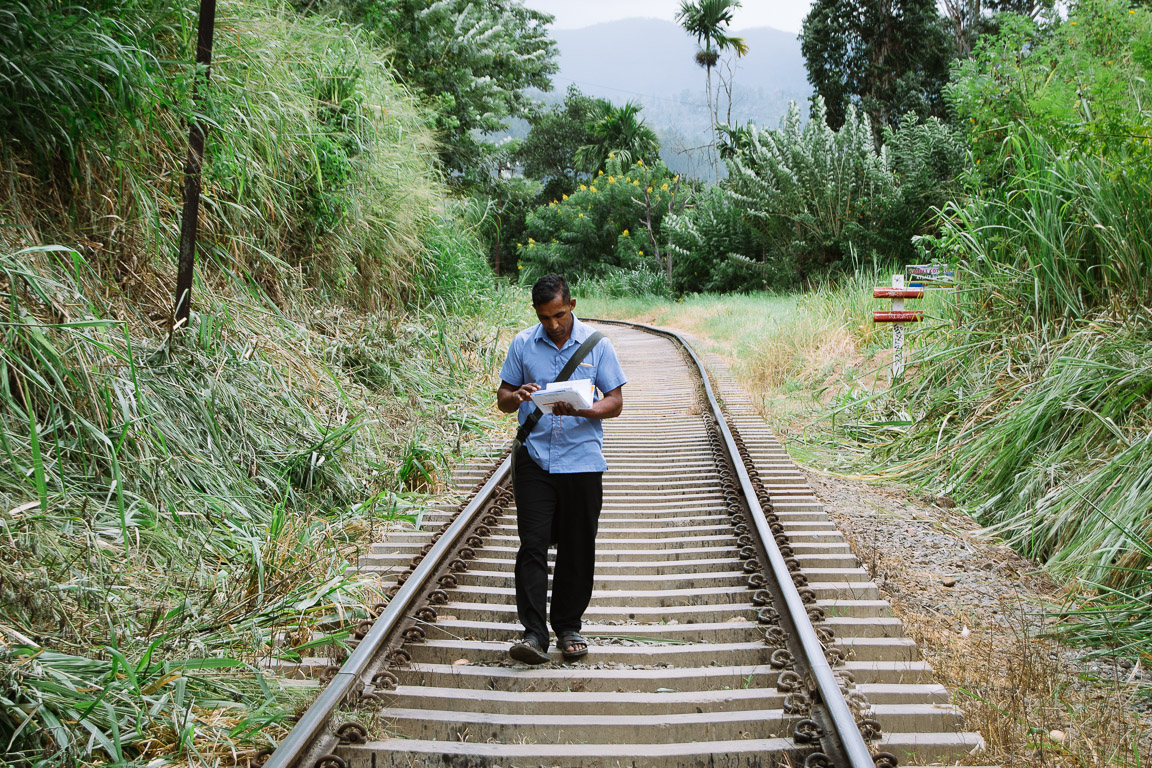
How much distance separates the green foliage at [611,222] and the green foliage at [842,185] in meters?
9.39

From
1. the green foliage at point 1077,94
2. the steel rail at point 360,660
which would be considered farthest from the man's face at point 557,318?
the green foliage at point 1077,94

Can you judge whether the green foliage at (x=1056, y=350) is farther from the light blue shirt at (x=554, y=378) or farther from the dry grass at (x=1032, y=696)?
the light blue shirt at (x=554, y=378)

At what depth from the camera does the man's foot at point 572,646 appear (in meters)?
3.58

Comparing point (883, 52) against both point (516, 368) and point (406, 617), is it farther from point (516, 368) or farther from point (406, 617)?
point (406, 617)

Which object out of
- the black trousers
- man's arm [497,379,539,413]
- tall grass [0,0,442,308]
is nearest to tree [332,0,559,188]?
tall grass [0,0,442,308]

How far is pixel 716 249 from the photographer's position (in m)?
27.0

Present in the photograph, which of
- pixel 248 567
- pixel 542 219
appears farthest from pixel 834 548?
pixel 542 219

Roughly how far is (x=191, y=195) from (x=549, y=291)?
2.99 meters

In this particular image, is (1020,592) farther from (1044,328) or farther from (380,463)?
(380,463)

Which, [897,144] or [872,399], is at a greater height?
[897,144]

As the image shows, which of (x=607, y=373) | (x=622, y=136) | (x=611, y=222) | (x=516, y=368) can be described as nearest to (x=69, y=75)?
(x=516, y=368)

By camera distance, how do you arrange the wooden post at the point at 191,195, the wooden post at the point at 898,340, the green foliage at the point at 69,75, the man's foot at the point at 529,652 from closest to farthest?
the man's foot at the point at 529,652, the green foliage at the point at 69,75, the wooden post at the point at 191,195, the wooden post at the point at 898,340

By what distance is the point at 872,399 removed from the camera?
832 cm

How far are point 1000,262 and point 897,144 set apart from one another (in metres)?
15.0
